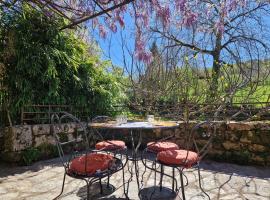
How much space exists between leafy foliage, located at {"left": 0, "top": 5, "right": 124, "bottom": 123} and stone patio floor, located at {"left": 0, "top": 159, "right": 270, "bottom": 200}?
116cm

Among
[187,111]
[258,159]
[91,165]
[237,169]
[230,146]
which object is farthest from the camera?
[187,111]

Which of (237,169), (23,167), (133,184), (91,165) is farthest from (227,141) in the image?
(23,167)

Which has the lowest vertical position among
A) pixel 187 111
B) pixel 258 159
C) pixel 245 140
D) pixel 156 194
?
pixel 156 194

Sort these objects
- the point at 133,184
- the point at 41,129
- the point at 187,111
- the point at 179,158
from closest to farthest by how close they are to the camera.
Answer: the point at 179,158, the point at 133,184, the point at 41,129, the point at 187,111

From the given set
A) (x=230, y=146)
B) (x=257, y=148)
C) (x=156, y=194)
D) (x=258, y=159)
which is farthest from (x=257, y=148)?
(x=156, y=194)

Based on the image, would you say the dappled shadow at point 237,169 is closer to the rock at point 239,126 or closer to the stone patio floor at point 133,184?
the stone patio floor at point 133,184

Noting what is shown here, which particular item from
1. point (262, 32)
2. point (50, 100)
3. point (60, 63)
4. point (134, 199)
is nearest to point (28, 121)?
point (50, 100)

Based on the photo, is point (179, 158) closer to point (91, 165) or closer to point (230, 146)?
point (91, 165)

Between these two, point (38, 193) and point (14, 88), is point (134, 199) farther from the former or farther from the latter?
point (14, 88)

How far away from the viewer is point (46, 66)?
14.0 ft

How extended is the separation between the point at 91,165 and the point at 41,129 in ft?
7.99

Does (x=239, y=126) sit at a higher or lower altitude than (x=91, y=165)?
higher

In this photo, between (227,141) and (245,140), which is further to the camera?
(227,141)

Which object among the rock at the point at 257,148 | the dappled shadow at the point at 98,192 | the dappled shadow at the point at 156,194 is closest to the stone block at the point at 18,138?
the dappled shadow at the point at 98,192
